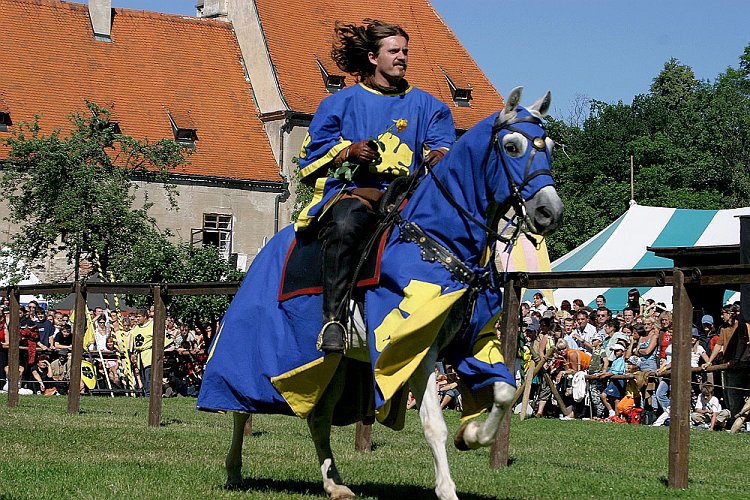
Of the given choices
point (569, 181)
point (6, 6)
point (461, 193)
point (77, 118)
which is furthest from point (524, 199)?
point (569, 181)

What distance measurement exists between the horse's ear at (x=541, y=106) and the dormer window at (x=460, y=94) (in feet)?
164

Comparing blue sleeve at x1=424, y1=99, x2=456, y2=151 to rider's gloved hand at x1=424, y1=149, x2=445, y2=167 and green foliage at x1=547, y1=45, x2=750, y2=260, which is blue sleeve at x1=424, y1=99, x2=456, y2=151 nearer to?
rider's gloved hand at x1=424, y1=149, x2=445, y2=167

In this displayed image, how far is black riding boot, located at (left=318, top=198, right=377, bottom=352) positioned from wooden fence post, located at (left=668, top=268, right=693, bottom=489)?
8.52 ft

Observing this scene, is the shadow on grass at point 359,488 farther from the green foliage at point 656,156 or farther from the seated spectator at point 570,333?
the green foliage at point 656,156

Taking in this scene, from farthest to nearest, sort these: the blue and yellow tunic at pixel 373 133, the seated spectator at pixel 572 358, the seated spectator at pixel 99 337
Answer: the seated spectator at pixel 99 337, the seated spectator at pixel 572 358, the blue and yellow tunic at pixel 373 133

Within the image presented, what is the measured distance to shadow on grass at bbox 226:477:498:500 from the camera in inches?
319

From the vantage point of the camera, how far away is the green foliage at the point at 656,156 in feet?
230

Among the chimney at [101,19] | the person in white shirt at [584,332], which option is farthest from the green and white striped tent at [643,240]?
the chimney at [101,19]

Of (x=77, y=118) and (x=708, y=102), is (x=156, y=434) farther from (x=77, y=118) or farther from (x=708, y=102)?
(x=708, y=102)

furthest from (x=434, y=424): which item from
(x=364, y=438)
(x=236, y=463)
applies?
(x=364, y=438)

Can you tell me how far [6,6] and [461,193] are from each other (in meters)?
47.0

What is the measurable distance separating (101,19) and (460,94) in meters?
16.2

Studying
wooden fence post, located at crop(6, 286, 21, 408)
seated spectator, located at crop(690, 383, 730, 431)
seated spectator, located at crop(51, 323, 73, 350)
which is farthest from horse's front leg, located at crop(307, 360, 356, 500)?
seated spectator, located at crop(51, 323, 73, 350)

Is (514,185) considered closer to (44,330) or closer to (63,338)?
(44,330)
